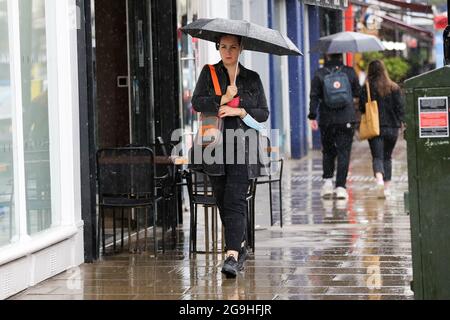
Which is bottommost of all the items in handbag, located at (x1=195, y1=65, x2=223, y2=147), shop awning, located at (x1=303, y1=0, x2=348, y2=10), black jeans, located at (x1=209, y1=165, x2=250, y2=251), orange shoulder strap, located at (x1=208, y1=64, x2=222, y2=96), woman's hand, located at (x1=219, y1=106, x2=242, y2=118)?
black jeans, located at (x1=209, y1=165, x2=250, y2=251)

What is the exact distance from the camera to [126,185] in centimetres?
991

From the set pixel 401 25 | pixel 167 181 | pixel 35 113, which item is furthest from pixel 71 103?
pixel 401 25

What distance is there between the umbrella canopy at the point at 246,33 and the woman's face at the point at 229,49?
7 centimetres

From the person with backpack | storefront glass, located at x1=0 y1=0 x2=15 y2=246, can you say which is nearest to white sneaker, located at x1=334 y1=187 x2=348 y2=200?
the person with backpack

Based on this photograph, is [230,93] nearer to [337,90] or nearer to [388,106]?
[337,90]

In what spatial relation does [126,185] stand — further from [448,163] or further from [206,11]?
[448,163]

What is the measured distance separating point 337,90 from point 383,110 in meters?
0.86

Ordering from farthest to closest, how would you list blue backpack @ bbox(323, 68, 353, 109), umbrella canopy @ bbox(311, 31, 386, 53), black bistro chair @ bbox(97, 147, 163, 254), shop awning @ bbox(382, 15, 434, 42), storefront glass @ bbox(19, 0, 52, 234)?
shop awning @ bbox(382, 15, 434, 42), umbrella canopy @ bbox(311, 31, 386, 53), blue backpack @ bbox(323, 68, 353, 109), black bistro chair @ bbox(97, 147, 163, 254), storefront glass @ bbox(19, 0, 52, 234)

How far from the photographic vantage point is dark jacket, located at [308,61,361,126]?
47.7 feet

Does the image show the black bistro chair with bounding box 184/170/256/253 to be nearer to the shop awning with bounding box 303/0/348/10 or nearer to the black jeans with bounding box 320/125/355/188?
the shop awning with bounding box 303/0/348/10

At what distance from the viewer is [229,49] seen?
28.9 ft

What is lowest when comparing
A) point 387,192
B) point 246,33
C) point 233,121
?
point 387,192

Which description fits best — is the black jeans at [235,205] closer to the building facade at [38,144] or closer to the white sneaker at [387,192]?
the building facade at [38,144]

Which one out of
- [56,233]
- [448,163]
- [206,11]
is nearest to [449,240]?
[448,163]
